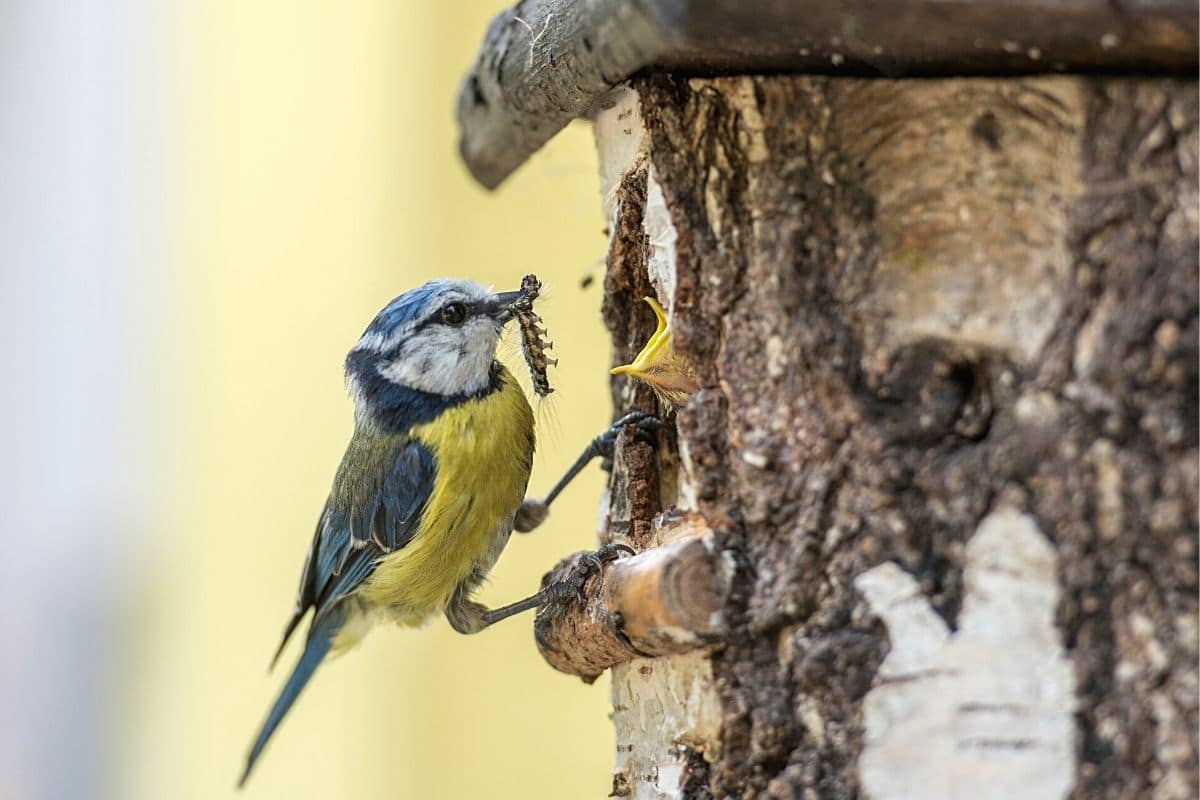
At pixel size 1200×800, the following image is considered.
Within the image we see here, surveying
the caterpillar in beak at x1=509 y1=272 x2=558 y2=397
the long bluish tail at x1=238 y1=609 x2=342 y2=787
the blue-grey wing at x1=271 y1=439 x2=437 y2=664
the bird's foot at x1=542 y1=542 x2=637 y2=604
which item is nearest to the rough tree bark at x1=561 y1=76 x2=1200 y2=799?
the bird's foot at x1=542 y1=542 x2=637 y2=604

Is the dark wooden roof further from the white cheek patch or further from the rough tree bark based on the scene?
the white cheek patch

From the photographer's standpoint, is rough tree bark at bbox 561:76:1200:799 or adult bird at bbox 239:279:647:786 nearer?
rough tree bark at bbox 561:76:1200:799

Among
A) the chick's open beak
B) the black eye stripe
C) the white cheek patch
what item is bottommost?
the chick's open beak

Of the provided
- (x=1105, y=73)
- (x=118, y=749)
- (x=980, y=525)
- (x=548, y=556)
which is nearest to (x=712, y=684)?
(x=980, y=525)

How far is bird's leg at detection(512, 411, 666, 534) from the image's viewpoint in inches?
77.5

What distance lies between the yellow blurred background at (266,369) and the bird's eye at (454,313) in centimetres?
183

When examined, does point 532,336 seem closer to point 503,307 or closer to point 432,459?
point 503,307

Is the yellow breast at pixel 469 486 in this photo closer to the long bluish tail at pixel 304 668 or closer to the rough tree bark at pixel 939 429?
the long bluish tail at pixel 304 668

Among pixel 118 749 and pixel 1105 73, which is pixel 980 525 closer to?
pixel 1105 73

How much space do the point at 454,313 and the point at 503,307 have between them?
0.08m

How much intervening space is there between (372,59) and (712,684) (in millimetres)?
3400

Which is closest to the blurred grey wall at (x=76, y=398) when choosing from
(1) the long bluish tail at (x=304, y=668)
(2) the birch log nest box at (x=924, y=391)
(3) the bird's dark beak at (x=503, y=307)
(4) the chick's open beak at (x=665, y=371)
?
(1) the long bluish tail at (x=304, y=668)

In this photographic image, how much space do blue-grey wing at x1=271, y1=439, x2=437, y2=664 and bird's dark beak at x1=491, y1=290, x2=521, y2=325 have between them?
247 millimetres

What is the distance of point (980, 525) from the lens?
138cm
